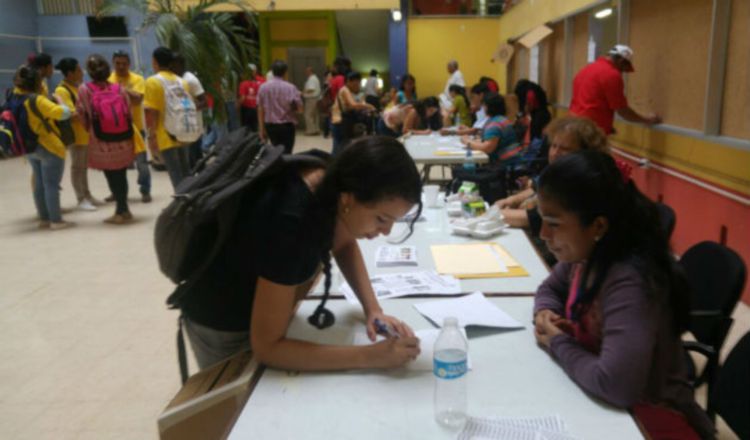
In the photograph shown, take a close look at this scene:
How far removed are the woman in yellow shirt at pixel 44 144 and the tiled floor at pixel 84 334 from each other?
266 mm

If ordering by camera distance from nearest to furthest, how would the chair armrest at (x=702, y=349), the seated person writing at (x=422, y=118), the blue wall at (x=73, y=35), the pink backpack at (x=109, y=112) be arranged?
the chair armrest at (x=702, y=349) < the pink backpack at (x=109, y=112) < the seated person writing at (x=422, y=118) < the blue wall at (x=73, y=35)

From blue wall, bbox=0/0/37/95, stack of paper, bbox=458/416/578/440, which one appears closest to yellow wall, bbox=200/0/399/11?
blue wall, bbox=0/0/37/95

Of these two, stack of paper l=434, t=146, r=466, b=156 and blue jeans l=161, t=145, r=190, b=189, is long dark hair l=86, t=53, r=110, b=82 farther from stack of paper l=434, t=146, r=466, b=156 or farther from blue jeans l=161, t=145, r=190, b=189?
stack of paper l=434, t=146, r=466, b=156

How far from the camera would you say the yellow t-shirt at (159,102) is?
4.88m

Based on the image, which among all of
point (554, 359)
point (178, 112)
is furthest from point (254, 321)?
point (178, 112)

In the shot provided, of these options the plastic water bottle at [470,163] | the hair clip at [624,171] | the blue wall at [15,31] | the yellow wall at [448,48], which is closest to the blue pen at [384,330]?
the hair clip at [624,171]

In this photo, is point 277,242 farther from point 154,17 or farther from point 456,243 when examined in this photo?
point 154,17

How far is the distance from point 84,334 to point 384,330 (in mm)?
2273

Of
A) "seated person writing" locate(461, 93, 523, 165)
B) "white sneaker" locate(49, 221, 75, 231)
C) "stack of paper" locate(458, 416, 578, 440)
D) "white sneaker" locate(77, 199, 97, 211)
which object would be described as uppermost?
"seated person writing" locate(461, 93, 523, 165)

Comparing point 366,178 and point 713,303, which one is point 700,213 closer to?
point 713,303

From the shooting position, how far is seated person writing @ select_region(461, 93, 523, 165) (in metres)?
4.94

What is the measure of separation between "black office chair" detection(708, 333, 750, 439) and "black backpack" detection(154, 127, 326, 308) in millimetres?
1109

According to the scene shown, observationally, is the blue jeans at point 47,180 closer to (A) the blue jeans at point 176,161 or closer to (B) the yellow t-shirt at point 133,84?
(A) the blue jeans at point 176,161

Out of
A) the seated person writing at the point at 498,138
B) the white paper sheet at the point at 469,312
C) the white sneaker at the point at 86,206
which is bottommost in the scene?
the white sneaker at the point at 86,206
